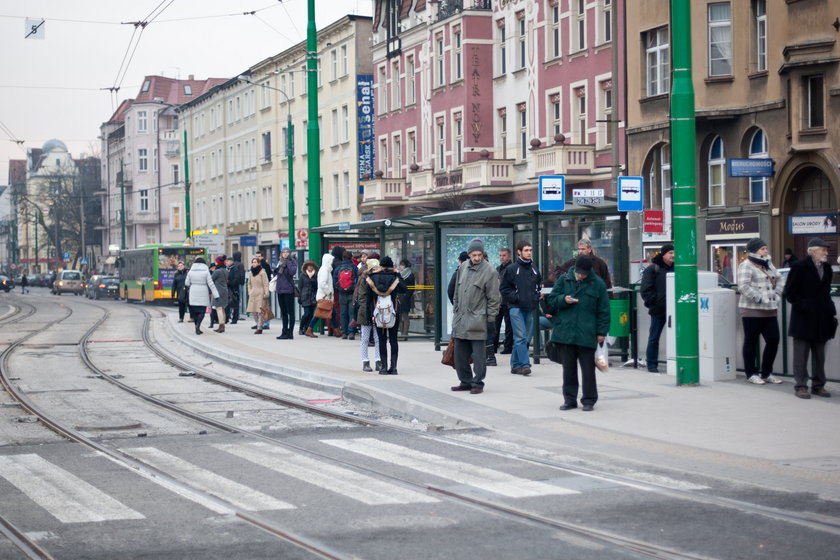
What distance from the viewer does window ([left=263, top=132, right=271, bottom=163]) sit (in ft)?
241

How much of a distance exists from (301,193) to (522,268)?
2110 inches

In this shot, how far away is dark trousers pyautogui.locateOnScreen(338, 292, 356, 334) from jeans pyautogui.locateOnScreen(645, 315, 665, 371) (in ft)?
28.8

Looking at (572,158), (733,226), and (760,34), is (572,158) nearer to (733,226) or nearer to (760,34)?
(733,226)

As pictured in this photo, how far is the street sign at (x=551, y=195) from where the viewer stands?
1828 cm

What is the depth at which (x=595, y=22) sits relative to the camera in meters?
39.3

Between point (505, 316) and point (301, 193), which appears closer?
point (505, 316)

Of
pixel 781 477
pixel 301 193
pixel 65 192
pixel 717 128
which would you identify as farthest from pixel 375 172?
pixel 65 192

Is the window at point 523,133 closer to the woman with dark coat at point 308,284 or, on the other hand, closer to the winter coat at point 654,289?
the woman with dark coat at point 308,284

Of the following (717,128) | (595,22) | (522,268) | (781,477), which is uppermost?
(595,22)

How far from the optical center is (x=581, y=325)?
13156mm

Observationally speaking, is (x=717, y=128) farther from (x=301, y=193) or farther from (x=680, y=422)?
(x=301, y=193)

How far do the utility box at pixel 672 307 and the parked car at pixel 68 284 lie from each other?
7697 cm

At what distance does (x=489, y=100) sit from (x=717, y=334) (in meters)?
32.0

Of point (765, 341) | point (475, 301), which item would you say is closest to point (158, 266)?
point (475, 301)
